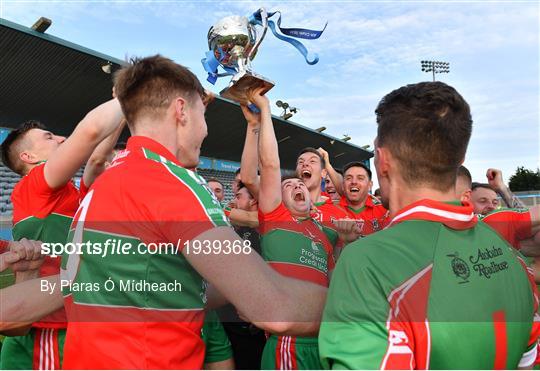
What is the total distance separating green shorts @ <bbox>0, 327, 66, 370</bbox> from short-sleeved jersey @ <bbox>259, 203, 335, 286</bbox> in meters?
1.39

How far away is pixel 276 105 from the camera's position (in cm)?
2559

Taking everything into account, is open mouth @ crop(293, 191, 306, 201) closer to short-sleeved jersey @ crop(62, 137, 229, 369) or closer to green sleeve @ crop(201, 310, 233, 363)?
green sleeve @ crop(201, 310, 233, 363)

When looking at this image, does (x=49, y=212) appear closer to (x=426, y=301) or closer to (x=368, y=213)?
(x=426, y=301)

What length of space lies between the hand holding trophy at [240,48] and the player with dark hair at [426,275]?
1465 millimetres

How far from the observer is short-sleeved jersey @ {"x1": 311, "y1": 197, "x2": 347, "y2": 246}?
12.4ft

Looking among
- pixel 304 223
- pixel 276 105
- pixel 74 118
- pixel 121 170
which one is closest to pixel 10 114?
pixel 74 118

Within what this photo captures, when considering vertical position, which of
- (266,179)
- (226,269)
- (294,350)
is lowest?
(294,350)

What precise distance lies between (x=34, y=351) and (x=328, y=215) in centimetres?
304

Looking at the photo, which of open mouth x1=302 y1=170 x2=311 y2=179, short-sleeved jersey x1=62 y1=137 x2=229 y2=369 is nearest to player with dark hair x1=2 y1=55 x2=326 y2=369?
short-sleeved jersey x1=62 y1=137 x2=229 y2=369

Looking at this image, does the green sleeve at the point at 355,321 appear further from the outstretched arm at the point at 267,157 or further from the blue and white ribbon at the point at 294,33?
the blue and white ribbon at the point at 294,33

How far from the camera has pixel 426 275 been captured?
1169 millimetres

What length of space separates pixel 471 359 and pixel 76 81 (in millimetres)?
17274

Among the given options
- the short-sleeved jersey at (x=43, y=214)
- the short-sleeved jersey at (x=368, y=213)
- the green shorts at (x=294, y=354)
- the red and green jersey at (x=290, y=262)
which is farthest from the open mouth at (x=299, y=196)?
the short-sleeved jersey at (x=43, y=214)

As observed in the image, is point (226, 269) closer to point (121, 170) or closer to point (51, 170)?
point (121, 170)
